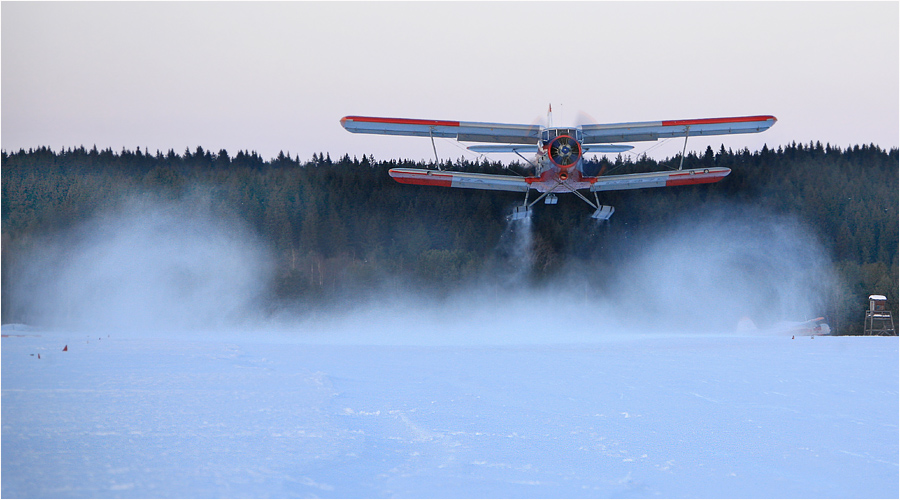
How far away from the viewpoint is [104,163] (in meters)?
70.1

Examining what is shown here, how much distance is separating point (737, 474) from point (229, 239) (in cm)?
5424

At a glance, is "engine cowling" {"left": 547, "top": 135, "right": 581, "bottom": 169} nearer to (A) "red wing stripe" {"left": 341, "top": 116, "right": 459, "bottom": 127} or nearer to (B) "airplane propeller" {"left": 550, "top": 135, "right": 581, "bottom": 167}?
(B) "airplane propeller" {"left": 550, "top": 135, "right": 581, "bottom": 167}

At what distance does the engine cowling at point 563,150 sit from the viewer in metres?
19.7

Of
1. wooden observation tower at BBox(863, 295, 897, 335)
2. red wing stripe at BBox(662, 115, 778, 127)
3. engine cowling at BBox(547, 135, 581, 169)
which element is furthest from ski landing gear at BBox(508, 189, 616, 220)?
wooden observation tower at BBox(863, 295, 897, 335)

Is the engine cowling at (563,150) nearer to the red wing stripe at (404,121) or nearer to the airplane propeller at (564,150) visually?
the airplane propeller at (564,150)

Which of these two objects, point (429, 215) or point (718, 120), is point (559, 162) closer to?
point (718, 120)

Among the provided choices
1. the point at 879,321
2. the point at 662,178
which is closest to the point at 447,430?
the point at 662,178

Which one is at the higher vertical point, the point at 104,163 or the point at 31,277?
the point at 104,163

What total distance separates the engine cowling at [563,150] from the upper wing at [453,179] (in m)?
2.12

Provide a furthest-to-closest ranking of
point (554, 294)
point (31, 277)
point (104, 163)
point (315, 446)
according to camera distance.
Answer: point (104, 163), point (554, 294), point (31, 277), point (315, 446)

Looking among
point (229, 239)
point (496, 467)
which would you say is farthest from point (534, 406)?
point (229, 239)

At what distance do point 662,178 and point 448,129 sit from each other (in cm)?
759

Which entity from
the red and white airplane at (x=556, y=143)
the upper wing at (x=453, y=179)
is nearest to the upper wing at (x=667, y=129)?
the red and white airplane at (x=556, y=143)

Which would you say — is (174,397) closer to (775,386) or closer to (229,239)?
(775,386)
